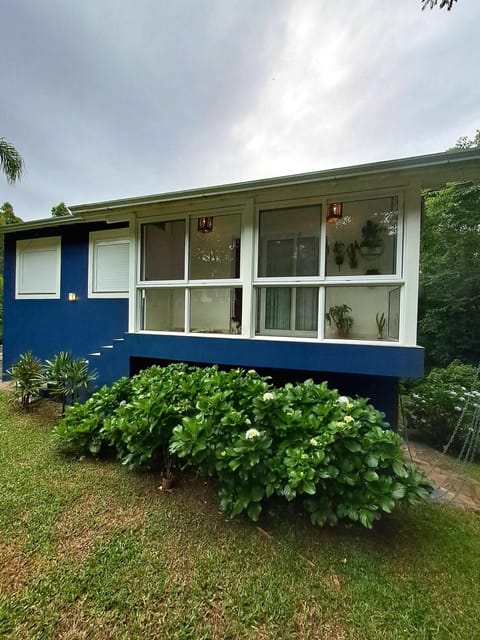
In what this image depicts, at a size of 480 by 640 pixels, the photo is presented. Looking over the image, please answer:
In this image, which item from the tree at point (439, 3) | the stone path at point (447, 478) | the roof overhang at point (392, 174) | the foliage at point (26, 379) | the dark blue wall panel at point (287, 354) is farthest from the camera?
the foliage at point (26, 379)

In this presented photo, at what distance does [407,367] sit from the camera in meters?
3.68

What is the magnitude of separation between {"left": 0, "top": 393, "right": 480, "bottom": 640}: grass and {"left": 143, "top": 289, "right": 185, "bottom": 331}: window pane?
9.00 ft

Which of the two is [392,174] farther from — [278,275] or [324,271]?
[278,275]

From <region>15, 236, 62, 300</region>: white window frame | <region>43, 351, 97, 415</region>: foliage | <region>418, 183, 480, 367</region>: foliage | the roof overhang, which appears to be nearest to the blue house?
the roof overhang

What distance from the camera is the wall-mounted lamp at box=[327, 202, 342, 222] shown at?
13.9ft

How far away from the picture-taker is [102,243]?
6492 millimetres

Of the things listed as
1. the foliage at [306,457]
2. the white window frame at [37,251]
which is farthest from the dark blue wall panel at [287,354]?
the white window frame at [37,251]

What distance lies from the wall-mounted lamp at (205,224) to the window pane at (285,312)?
1.44 metres

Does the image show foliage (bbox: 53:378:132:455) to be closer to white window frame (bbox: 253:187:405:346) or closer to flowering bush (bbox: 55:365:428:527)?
flowering bush (bbox: 55:365:428:527)

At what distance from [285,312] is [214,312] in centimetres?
120

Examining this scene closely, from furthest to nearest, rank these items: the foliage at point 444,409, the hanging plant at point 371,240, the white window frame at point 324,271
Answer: the foliage at point 444,409 < the hanging plant at point 371,240 < the white window frame at point 324,271

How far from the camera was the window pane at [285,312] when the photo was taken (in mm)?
4789

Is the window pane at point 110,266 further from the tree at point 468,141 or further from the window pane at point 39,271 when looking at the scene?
the tree at point 468,141

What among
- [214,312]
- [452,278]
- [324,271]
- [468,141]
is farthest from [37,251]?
[468,141]
